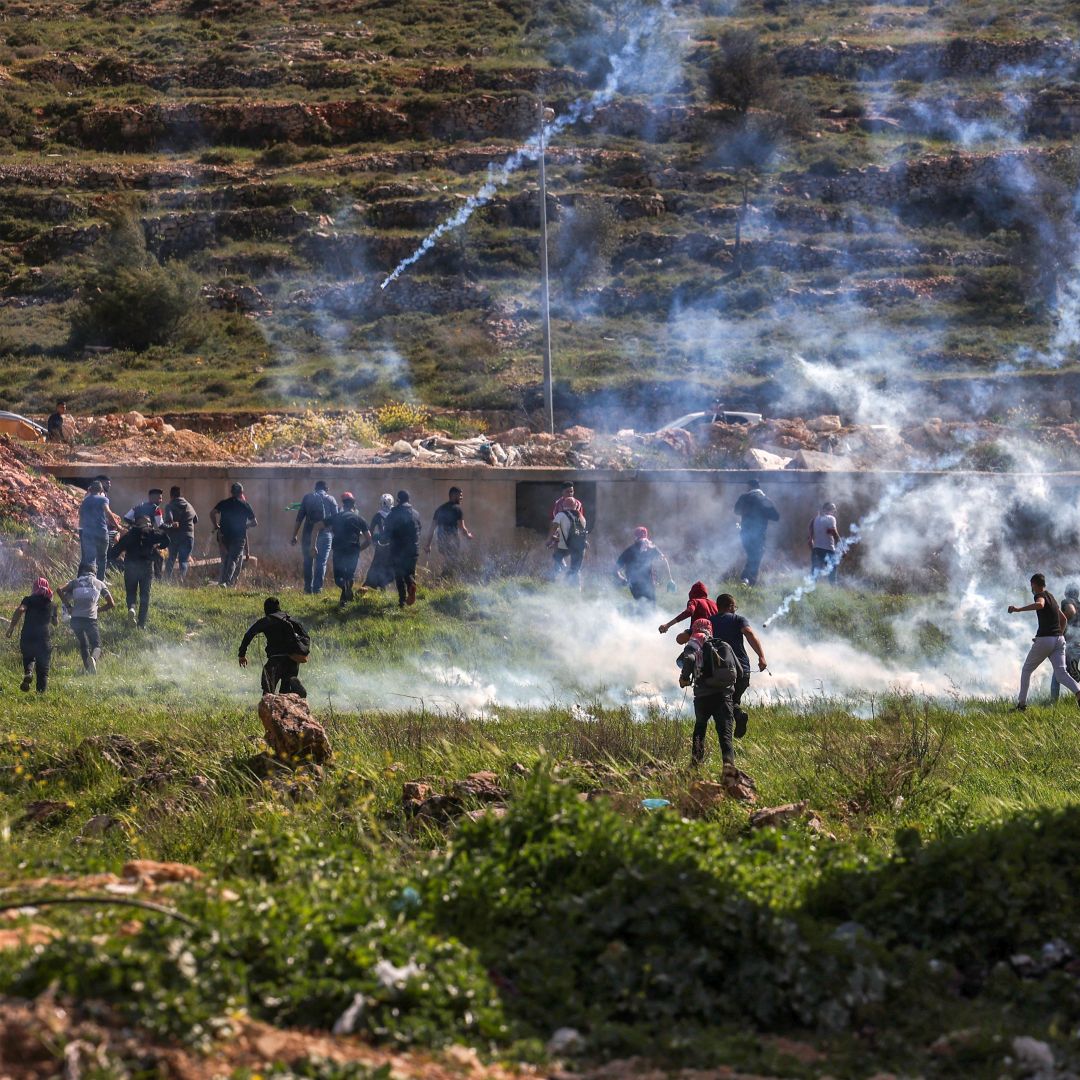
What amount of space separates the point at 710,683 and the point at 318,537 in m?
9.19

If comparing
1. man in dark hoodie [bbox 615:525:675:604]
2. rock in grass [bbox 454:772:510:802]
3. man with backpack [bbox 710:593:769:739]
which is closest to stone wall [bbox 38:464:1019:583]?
man in dark hoodie [bbox 615:525:675:604]

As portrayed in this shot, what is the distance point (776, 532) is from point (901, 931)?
15.1m

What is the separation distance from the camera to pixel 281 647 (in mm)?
11781

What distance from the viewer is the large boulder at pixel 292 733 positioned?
9969 millimetres

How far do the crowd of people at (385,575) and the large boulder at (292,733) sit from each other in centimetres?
159

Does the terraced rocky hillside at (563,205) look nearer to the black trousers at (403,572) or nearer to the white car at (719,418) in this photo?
the white car at (719,418)

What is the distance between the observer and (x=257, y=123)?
2222 inches

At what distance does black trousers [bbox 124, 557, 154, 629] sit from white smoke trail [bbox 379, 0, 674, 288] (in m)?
29.2

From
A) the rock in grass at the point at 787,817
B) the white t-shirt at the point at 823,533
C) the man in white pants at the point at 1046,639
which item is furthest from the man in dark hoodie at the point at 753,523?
the rock in grass at the point at 787,817

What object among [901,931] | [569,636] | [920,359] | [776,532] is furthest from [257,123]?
[901,931]

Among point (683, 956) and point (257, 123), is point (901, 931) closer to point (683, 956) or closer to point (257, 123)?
point (683, 956)

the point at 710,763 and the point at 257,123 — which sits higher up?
the point at 257,123

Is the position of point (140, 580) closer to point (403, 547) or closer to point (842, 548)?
point (403, 547)

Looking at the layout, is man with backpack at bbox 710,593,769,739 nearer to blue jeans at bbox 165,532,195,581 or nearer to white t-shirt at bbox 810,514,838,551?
white t-shirt at bbox 810,514,838,551
